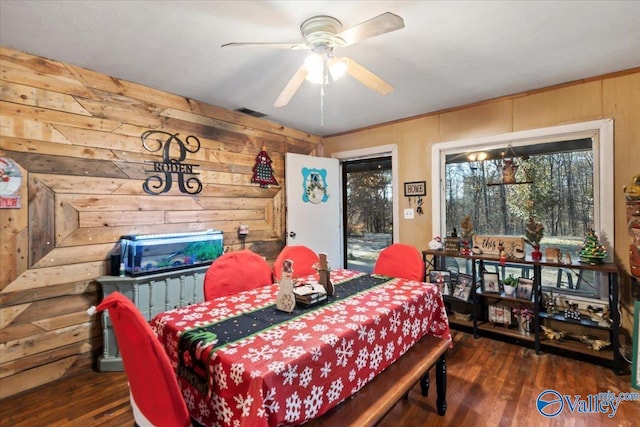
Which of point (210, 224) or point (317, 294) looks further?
point (210, 224)

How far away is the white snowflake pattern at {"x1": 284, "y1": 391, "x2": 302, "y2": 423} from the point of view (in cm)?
100

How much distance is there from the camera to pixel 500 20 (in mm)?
1792

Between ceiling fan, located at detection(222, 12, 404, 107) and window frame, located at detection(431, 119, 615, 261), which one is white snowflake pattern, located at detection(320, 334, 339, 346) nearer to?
ceiling fan, located at detection(222, 12, 404, 107)

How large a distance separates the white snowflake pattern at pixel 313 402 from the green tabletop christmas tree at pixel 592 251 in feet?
8.39

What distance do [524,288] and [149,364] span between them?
121 inches

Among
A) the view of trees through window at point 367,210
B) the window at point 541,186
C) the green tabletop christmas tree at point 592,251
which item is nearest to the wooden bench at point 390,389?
the green tabletop christmas tree at point 592,251

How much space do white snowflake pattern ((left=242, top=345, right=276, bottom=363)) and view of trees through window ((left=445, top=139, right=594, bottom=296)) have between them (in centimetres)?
293

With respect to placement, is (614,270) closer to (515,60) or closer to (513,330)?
(513,330)

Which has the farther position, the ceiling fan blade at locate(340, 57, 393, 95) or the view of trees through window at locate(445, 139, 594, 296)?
the view of trees through window at locate(445, 139, 594, 296)

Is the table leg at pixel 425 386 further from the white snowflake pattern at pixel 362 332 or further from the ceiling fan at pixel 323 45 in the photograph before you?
the ceiling fan at pixel 323 45

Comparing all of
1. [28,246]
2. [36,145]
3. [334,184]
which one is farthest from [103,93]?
[334,184]

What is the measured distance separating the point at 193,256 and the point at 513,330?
3.09 m

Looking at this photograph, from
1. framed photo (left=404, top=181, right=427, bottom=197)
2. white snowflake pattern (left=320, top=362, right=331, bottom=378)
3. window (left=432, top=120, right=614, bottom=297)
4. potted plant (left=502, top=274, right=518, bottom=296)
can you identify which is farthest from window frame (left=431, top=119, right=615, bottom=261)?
white snowflake pattern (left=320, top=362, right=331, bottom=378)

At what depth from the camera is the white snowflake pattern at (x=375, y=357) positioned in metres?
1.38
